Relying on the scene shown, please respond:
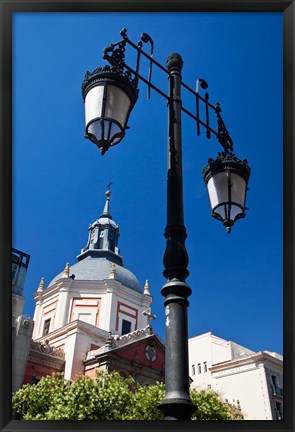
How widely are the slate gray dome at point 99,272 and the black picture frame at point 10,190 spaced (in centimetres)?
2692

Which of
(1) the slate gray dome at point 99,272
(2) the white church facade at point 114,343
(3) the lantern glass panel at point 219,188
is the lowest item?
(3) the lantern glass panel at point 219,188

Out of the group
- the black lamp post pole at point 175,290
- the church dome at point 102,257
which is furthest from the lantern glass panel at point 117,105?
the church dome at point 102,257

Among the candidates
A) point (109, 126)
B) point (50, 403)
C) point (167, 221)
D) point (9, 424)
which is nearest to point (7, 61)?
point (109, 126)

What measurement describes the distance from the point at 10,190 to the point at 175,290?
113cm

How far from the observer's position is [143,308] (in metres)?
29.2

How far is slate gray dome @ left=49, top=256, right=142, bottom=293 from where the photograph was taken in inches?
1167

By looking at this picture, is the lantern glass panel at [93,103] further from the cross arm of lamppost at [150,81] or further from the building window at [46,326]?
the building window at [46,326]

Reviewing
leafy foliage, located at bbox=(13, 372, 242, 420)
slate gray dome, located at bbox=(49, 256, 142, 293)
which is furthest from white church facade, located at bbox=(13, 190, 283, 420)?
leafy foliage, located at bbox=(13, 372, 242, 420)

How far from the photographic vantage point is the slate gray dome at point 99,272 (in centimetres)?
2963

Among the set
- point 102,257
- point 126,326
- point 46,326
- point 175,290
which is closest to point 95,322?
point 126,326

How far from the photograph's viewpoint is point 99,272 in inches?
1187

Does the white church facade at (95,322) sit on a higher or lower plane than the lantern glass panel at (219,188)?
higher

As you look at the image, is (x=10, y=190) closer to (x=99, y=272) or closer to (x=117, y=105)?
(x=117, y=105)

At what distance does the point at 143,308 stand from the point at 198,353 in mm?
4615
